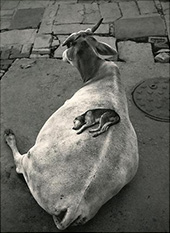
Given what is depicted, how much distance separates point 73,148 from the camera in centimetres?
287

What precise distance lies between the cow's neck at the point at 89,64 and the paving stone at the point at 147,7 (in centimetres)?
347

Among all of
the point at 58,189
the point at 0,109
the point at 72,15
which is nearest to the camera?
the point at 58,189

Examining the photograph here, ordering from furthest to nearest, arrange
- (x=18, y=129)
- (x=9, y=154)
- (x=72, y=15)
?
(x=72, y=15) → (x=18, y=129) → (x=9, y=154)

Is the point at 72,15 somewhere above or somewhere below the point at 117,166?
below

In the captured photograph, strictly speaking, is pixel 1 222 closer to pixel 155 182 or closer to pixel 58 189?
pixel 58 189

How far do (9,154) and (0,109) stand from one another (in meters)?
0.99

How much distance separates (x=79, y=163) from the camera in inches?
109

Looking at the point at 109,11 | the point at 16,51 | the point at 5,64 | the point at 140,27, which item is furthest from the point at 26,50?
the point at 140,27

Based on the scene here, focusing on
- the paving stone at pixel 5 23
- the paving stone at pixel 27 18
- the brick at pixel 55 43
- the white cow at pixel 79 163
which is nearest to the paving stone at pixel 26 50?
the brick at pixel 55 43

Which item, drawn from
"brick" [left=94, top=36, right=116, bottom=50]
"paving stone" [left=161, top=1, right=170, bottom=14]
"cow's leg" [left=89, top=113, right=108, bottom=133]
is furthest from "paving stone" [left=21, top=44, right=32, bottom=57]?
"cow's leg" [left=89, top=113, right=108, bottom=133]

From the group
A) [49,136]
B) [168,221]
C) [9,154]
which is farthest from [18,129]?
[168,221]

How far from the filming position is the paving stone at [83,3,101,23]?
6891 mm

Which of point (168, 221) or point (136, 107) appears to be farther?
point (136, 107)

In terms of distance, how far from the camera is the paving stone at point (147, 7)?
699cm
